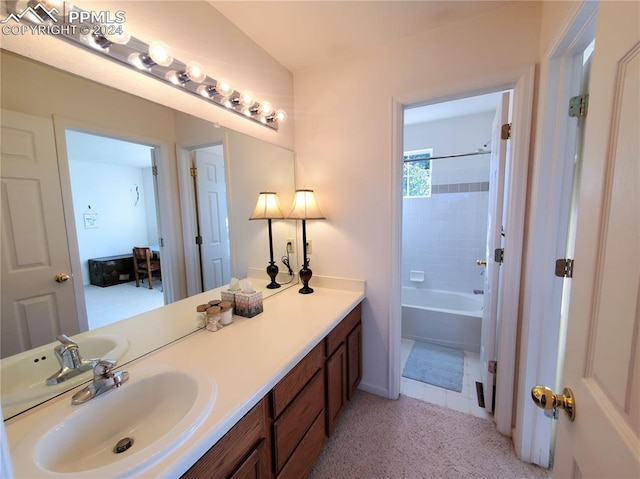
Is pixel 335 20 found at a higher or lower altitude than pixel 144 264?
higher

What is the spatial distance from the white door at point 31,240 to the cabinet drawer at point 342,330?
3.48 feet

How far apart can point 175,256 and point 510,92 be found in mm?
1961

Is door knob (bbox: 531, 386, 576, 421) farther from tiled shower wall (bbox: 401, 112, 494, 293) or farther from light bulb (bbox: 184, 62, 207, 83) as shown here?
tiled shower wall (bbox: 401, 112, 494, 293)

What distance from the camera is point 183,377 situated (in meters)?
0.92

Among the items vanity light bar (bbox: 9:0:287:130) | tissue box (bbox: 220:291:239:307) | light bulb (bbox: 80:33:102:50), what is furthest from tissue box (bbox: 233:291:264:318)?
light bulb (bbox: 80:33:102:50)

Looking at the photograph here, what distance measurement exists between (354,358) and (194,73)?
182 centimetres

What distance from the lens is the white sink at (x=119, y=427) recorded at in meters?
0.60

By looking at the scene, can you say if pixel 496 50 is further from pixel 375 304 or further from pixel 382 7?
pixel 375 304

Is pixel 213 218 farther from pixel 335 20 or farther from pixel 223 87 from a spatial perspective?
pixel 335 20

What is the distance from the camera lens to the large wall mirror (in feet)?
2.54

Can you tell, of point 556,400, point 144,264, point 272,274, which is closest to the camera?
point 556,400

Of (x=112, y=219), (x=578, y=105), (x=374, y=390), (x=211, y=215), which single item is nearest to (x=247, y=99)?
(x=211, y=215)

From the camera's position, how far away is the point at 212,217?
1425mm

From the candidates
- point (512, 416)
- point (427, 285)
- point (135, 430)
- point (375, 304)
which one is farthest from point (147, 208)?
point (427, 285)
